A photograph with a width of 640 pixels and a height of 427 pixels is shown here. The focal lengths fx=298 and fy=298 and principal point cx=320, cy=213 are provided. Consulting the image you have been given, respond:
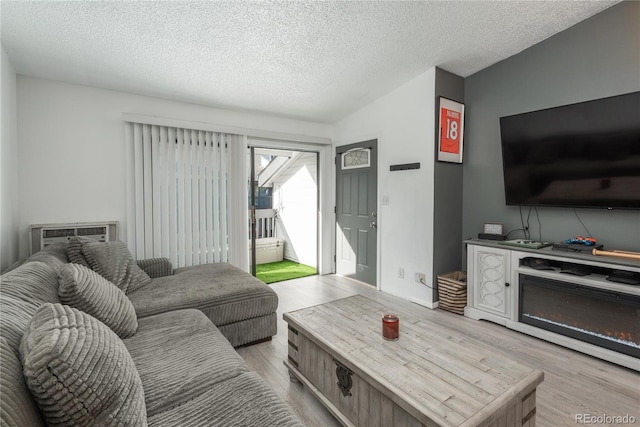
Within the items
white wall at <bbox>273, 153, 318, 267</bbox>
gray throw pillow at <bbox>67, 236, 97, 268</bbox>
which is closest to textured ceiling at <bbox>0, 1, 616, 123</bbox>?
gray throw pillow at <bbox>67, 236, 97, 268</bbox>

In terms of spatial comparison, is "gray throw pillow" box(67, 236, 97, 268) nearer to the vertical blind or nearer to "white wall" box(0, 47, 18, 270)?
"white wall" box(0, 47, 18, 270)

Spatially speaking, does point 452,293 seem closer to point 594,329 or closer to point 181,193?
point 594,329

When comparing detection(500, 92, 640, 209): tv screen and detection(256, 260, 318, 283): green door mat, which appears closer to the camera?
detection(500, 92, 640, 209): tv screen

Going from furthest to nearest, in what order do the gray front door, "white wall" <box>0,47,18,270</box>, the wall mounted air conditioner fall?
the gray front door
the wall mounted air conditioner
"white wall" <box>0,47,18,270</box>

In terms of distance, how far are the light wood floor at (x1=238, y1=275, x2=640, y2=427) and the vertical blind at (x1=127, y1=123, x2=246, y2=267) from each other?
1.44 metres

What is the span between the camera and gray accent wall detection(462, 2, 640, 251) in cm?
253

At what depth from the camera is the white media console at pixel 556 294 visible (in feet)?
7.17

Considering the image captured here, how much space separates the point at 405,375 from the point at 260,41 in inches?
106

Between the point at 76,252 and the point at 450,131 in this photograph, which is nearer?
the point at 76,252

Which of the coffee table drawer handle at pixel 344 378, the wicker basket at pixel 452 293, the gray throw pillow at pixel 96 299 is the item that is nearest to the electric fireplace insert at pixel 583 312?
the wicker basket at pixel 452 293

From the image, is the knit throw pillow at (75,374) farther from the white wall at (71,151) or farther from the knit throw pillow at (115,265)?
the white wall at (71,151)

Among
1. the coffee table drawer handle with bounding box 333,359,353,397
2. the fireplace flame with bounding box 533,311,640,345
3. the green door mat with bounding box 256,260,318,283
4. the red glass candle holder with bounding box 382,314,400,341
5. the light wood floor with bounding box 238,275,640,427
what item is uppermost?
the red glass candle holder with bounding box 382,314,400,341

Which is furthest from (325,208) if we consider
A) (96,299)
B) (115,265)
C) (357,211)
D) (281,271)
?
(96,299)

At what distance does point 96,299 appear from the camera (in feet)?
5.28
